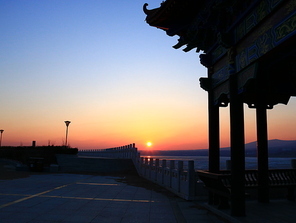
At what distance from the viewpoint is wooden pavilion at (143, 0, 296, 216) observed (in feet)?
19.1

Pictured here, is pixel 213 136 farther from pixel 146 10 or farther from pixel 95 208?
pixel 146 10

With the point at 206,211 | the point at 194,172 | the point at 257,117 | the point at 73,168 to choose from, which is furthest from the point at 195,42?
the point at 73,168

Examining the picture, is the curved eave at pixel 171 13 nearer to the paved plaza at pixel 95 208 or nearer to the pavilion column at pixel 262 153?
the pavilion column at pixel 262 153

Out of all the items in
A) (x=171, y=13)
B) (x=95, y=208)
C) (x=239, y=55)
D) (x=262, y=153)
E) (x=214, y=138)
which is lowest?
(x=95, y=208)

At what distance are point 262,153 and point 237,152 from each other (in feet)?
9.29

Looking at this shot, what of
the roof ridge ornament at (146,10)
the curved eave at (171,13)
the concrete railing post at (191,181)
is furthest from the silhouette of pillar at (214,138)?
the roof ridge ornament at (146,10)

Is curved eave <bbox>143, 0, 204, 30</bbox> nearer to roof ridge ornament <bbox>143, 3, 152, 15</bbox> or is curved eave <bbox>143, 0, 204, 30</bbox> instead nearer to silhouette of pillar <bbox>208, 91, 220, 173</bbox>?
roof ridge ornament <bbox>143, 3, 152, 15</bbox>

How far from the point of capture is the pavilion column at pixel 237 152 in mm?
6801

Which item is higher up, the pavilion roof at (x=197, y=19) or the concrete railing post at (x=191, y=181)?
the pavilion roof at (x=197, y=19)

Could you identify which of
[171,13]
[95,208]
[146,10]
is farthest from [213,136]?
[146,10]

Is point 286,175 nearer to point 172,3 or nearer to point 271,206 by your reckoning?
point 271,206

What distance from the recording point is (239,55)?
7.04m

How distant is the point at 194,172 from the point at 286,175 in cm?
321

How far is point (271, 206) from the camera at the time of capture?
8211 millimetres
